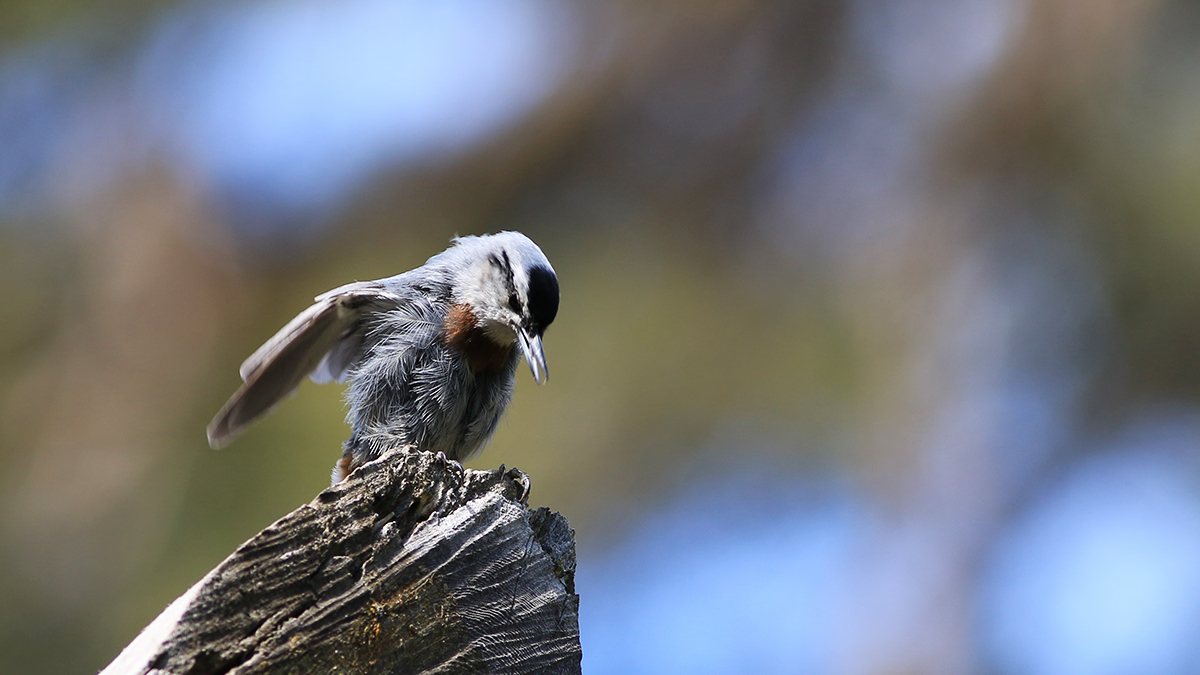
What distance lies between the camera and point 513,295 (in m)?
3.60

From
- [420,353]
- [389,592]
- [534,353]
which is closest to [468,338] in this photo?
[420,353]

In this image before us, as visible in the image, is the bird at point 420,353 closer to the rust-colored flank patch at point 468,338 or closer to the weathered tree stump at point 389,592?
the rust-colored flank patch at point 468,338

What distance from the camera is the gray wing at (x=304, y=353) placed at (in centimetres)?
352

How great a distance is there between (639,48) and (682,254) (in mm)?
1513

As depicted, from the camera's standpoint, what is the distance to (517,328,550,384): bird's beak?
11.3 feet

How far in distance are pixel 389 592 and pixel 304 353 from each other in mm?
2106

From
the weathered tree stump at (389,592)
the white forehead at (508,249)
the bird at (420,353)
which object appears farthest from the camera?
the white forehead at (508,249)

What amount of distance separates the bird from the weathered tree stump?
144cm

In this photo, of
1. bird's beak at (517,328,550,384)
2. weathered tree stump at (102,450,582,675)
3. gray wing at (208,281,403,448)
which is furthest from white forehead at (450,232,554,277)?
weathered tree stump at (102,450,582,675)

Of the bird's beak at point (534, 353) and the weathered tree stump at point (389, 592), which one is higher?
the bird's beak at point (534, 353)

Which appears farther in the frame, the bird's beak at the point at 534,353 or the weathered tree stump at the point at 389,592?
the bird's beak at the point at 534,353

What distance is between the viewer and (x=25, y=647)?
668 centimetres

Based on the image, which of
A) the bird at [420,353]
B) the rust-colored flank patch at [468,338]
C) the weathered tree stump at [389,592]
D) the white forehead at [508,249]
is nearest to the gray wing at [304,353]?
the bird at [420,353]

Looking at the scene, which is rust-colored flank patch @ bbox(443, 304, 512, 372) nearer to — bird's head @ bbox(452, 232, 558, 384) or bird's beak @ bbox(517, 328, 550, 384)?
bird's head @ bbox(452, 232, 558, 384)
